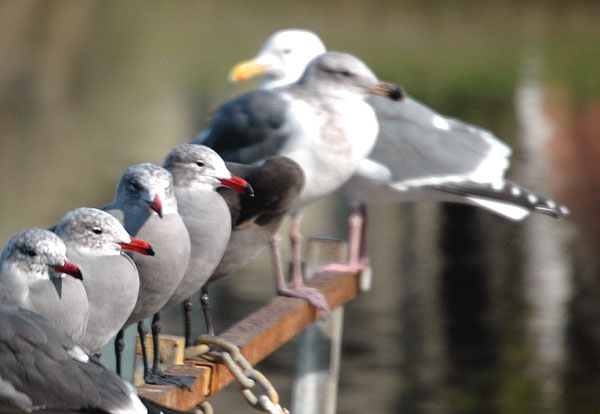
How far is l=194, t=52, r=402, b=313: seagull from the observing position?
3.18m

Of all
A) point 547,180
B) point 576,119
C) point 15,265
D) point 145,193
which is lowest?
point 15,265

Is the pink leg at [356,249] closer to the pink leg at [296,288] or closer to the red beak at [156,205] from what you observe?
the pink leg at [296,288]

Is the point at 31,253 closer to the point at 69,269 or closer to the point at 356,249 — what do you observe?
the point at 69,269

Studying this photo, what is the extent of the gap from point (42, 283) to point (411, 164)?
7.93 feet

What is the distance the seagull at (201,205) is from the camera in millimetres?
2104

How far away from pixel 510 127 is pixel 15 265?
40.0 feet

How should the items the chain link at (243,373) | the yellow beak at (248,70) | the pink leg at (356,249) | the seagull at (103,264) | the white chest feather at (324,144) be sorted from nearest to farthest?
1. the seagull at (103,264)
2. the chain link at (243,373)
3. the white chest feather at (324,144)
4. the pink leg at (356,249)
5. the yellow beak at (248,70)

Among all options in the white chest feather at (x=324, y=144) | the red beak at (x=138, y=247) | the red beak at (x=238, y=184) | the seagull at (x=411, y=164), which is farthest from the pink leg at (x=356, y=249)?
the red beak at (x=138, y=247)

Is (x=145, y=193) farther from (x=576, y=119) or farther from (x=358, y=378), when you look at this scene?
(x=576, y=119)

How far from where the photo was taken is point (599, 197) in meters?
10.4

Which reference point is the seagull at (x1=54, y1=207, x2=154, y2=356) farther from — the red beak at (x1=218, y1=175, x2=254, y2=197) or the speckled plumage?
the red beak at (x1=218, y1=175, x2=254, y2=197)

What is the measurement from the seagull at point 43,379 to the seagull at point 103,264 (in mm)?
194

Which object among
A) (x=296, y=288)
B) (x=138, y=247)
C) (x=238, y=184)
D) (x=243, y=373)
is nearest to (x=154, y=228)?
(x=138, y=247)

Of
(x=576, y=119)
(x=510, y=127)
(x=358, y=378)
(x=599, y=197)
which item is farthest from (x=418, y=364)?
(x=576, y=119)
